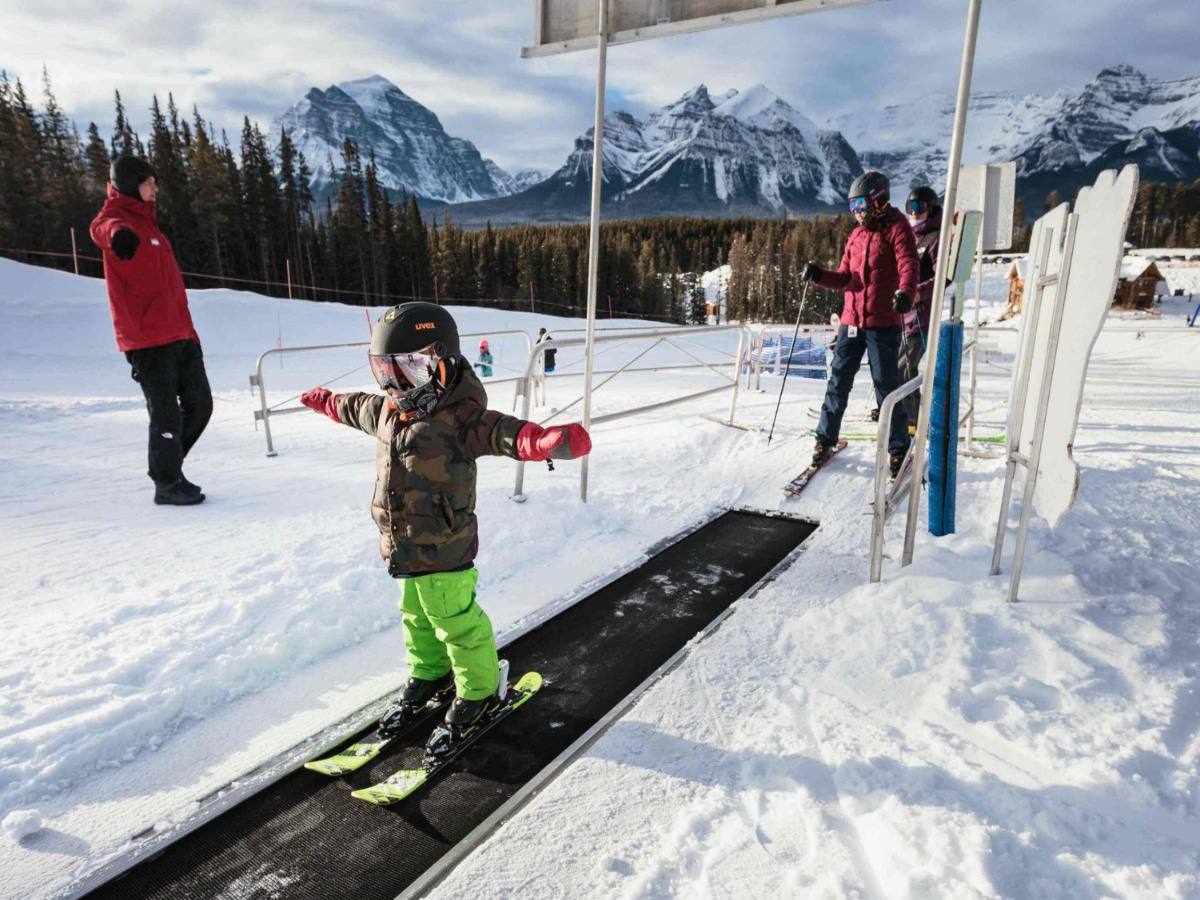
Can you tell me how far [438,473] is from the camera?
235 cm

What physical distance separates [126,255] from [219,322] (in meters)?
19.3

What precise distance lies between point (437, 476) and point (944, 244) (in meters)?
→ 2.69

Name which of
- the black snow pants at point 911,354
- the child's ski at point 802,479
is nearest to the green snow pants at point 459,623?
the child's ski at point 802,479

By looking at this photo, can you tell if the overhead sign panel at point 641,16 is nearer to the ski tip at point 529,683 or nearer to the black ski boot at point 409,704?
the ski tip at point 529,683

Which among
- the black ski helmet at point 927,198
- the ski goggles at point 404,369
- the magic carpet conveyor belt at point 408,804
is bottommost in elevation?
the magic carpet conveyor belt at point 408,804

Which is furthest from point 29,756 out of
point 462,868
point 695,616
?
point 695,616

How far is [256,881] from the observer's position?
1864 mm

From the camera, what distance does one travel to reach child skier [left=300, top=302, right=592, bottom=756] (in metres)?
2.31

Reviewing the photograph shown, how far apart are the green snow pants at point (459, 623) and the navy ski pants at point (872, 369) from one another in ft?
11.2

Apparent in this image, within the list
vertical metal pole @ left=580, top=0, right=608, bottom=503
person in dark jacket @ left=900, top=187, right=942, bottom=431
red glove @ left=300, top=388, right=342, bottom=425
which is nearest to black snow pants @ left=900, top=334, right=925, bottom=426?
person in dark jacket @ left=900, top=187, right=942, bottom=431

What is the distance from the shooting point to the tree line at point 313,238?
136 feet

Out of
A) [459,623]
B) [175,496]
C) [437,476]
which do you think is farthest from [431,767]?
[175,496]

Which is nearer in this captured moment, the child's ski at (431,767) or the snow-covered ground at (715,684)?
the snow-covered ground at (715,684)

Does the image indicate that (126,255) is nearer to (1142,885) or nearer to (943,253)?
(943,253)
